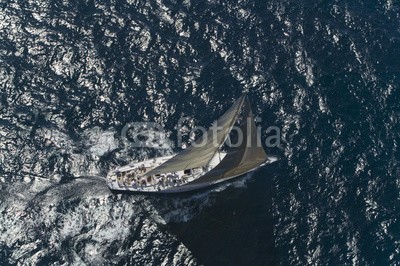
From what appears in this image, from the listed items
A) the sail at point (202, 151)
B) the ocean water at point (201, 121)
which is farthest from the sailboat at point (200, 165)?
the ocean water at point (201, 121)

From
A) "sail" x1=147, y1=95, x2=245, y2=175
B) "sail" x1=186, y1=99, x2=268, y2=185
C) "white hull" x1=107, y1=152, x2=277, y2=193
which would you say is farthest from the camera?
"white hull" x1=107, y1=152, x2=277, y2=193

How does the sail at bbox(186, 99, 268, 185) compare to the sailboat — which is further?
the sail at bbox(186, 99, 268, 185)

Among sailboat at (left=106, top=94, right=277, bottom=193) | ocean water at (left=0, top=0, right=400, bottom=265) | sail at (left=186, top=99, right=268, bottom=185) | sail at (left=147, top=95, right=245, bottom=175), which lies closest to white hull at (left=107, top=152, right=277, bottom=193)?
sailboat at (left=106, top=94, right=277, bottom=193)

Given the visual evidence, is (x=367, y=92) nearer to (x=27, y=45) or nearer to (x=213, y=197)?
(x=213, y=197)

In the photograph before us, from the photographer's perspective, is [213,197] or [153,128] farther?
[153,128]

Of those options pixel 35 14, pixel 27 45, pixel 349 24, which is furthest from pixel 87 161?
pixel 349 24

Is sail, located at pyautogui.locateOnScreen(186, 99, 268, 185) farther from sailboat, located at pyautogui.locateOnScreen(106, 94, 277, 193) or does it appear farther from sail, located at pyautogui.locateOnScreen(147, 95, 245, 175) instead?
sail, located at pyautogui.locateOnScreen(147, 95, 245, 175)
